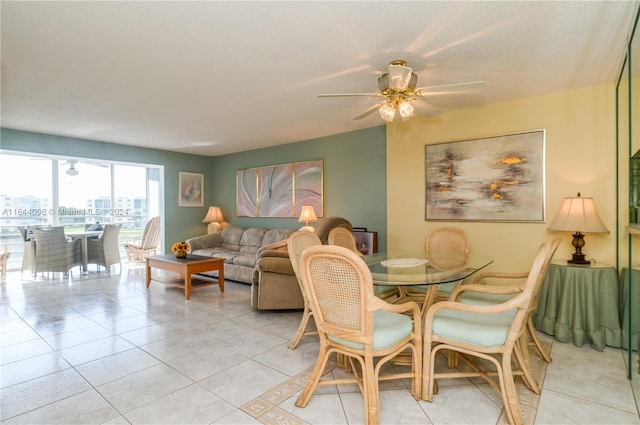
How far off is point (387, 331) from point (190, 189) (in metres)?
6.33

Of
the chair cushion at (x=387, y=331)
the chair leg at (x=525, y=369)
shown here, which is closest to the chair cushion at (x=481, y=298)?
the chair leg at (x=525, y=369)

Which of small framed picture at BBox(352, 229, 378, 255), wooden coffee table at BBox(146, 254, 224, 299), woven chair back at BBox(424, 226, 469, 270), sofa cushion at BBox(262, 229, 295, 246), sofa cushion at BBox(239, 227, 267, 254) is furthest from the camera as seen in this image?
sofa cushion at BBox(239, 227, 267, 254)

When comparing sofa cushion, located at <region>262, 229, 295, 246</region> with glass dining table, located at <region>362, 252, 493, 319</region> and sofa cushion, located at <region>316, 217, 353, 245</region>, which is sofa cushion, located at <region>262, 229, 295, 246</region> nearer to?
sofa cushion, located at <region>316, 217, 353, 245</region>

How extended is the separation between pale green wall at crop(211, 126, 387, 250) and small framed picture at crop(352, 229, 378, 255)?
225mm

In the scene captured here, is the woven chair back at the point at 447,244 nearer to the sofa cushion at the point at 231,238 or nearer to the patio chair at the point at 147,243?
the sofa cushion at the point at 231,238

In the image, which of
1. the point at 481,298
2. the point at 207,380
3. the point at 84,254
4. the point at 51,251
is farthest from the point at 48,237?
the point at 481,298

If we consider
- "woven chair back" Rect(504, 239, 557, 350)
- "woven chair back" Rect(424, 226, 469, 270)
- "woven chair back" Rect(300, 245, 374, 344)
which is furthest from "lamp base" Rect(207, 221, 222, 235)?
"woven chair back" Rect(504, 239, 557, 350)

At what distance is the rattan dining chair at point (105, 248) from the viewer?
5.88 meters

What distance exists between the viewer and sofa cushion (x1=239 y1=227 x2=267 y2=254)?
6023mm

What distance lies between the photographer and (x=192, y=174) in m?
7.22

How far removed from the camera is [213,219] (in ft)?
22.9

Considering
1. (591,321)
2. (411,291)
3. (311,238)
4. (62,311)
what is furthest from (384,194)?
(62,311)

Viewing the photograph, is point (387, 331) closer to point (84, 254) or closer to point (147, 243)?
point (147, 243)

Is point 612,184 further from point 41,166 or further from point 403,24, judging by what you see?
point 41,166
